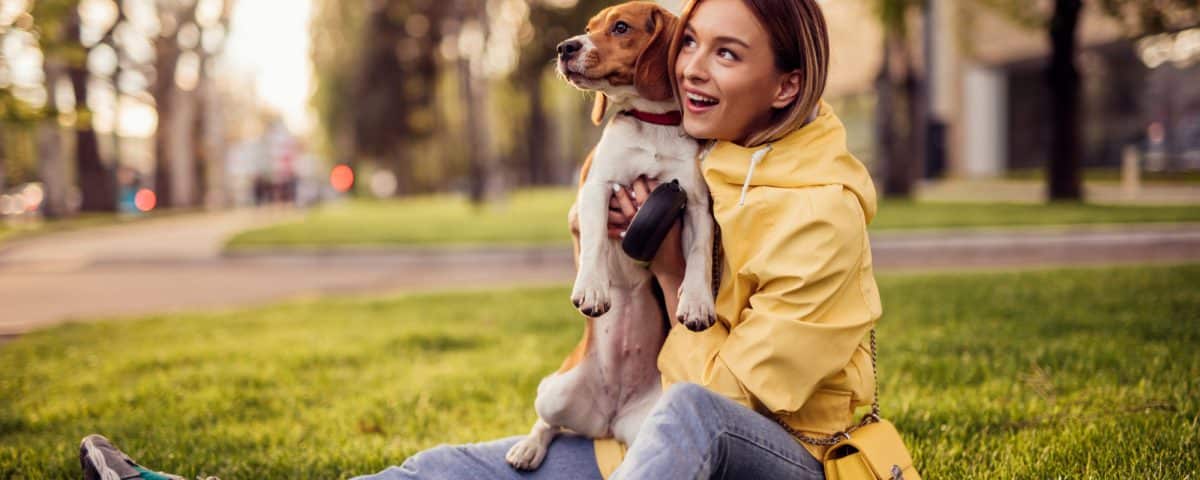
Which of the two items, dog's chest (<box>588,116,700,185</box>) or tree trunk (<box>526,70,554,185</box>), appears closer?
dog's chest (<box>588,116,700,185</box>)

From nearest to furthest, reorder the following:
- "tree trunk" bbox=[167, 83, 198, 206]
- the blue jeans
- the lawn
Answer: the blue jeans
the lawn
"tree trunk" bbox=[167, 83, 198, 206]

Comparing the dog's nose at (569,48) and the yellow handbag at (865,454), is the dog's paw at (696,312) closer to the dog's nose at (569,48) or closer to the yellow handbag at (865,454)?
the yellow handbag at (865,454)

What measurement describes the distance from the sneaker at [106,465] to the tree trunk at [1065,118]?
16376mm

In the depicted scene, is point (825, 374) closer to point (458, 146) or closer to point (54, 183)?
point (54, 183)

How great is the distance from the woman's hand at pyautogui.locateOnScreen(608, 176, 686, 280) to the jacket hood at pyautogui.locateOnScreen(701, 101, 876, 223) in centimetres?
22

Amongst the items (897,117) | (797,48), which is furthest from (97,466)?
(897,117)

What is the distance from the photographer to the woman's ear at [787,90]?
225 centimetres

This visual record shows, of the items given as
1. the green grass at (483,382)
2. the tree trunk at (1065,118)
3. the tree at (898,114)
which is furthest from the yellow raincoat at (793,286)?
the tree at (898,114)

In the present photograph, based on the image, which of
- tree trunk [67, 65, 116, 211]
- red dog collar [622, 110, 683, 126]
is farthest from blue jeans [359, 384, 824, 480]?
tree trunk [67, 65, 116, 211]

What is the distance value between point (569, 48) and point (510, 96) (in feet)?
121

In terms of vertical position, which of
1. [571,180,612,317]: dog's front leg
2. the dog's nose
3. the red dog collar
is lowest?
[571,180,612,317]: dog's front leg

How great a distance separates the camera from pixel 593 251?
239 centimetres

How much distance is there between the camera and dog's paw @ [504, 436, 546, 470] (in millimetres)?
2584

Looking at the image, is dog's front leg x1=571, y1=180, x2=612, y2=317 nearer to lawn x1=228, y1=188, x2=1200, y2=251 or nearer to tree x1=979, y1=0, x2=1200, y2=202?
lawn x1=228, y1=188, x2=1200, y2=251
